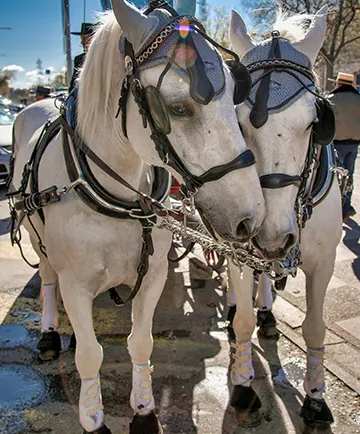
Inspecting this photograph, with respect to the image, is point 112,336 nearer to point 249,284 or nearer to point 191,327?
point 191,327

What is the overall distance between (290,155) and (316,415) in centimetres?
179

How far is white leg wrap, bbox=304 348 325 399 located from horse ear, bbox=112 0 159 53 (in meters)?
2.23

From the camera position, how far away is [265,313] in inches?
160

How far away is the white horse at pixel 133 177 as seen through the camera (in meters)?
1.68

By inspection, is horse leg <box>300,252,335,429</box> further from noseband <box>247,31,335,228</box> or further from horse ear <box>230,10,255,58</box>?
horse ear <box>230,10,255,58</box>

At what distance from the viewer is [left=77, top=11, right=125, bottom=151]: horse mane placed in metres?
2.02

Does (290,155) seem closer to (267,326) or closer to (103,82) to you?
(103,82)

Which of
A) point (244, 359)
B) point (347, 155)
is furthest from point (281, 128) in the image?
point (347, 155)

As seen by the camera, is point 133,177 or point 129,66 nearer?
point 129,66

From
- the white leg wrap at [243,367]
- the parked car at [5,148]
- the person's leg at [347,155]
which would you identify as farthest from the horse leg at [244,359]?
the parked car at [5,148]

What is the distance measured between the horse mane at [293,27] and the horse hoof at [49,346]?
2.78 meters

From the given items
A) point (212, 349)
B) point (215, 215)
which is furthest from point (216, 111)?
point (212, 349)

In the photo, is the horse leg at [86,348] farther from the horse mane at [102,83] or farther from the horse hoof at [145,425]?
the horse mane at [102,83]

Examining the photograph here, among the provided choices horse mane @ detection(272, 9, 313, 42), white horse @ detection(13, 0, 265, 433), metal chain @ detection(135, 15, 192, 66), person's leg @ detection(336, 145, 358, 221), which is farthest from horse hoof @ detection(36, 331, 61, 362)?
person's leg @ detection(336, 145, 358, 221)
